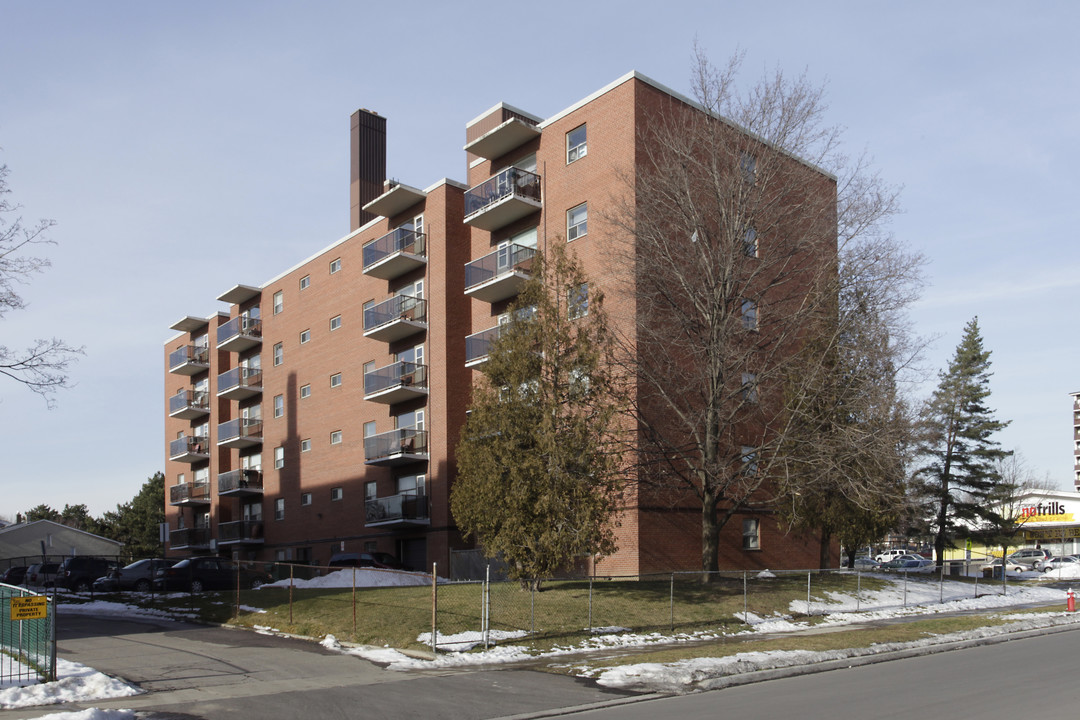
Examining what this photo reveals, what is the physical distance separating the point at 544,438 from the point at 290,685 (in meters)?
10.4

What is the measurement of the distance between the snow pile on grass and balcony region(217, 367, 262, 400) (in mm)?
41220

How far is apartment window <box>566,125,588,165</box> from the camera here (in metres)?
34.7

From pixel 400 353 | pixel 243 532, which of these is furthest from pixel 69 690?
pixel 243 532

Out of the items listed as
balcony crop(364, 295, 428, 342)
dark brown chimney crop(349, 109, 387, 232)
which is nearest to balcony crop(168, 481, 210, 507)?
dark brown chimney crop(349, 109, 387, 232)

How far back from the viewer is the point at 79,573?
4028 cm

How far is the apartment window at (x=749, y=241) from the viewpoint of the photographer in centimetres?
2833

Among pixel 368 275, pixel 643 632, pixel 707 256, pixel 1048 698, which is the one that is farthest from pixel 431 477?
pixel 1048 698

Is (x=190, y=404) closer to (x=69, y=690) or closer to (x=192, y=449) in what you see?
(x=192, y=449)

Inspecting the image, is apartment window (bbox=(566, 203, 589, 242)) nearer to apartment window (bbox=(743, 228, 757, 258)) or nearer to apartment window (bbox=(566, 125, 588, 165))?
apartment window (bbox=(566, 125, 588, 165))

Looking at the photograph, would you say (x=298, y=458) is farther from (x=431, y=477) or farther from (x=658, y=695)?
(x=658, y=695)

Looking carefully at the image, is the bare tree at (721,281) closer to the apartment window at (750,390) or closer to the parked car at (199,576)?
the apartment window at (750,390)

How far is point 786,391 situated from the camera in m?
28.3

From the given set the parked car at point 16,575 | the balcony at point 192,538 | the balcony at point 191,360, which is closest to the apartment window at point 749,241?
the parked car at point 16,575

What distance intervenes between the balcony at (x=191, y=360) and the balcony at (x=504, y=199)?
3086cm
